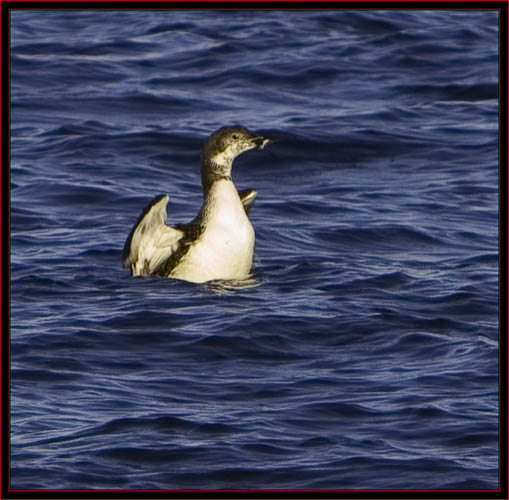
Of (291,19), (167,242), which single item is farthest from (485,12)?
Result: (167,242)

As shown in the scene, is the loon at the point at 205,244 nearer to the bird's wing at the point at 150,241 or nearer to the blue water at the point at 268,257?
the bird's wing at the point at 150,241

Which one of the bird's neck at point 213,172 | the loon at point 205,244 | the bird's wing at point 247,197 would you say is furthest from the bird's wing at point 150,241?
the bird's wing at point 247,197

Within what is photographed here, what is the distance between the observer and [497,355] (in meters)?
10.3

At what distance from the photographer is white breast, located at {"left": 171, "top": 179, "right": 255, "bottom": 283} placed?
12.5 m

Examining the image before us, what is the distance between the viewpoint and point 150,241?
12516mm

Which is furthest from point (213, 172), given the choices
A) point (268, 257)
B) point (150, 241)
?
point (268, 257)

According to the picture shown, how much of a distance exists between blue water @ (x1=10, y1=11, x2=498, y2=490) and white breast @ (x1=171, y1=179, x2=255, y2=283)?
7.0 inches

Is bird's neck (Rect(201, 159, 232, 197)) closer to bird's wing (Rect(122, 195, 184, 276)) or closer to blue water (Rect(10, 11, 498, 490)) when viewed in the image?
bird's wing (Rect(122, 195, 184, 276))

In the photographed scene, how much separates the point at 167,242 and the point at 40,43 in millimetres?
10753

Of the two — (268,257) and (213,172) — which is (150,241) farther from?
Result: (268,257)

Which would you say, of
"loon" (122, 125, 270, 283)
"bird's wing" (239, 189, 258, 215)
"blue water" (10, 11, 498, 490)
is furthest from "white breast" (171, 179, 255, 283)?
"bird's wing" (239, 189, 258, 215)

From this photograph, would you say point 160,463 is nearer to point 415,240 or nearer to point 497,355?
point 497,355

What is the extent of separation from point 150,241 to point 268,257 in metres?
1.58

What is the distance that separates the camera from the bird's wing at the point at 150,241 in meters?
12.1
